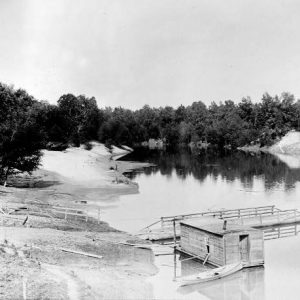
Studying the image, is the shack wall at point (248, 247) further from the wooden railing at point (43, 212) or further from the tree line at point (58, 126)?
the tree line at point (58, 126)

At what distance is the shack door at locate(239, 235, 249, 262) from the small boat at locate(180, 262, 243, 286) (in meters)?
1.53

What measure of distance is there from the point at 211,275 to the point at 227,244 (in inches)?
125

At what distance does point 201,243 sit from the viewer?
1380 inches

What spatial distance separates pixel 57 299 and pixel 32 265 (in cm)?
547

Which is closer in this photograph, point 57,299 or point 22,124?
point 57,299

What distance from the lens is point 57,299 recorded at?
75.2 feet

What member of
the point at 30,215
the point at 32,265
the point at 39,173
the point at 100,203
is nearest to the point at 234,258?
the point at 32,265

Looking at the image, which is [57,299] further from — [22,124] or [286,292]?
[22,124]

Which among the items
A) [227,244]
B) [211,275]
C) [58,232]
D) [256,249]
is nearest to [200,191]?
[58,232]

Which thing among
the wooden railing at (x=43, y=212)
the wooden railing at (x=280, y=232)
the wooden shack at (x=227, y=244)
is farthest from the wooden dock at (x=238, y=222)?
the wooden railing at (x=43, y=212)

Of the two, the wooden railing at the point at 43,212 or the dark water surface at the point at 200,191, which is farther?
the dark water surface at the point at 200,191

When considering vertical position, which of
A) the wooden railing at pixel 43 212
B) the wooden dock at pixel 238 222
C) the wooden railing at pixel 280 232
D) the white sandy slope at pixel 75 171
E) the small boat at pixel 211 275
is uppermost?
the white sandy slope at pixel 75 171

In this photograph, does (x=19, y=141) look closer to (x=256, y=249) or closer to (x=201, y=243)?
(x=201, y=243)

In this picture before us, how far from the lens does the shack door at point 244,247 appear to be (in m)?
33.8
